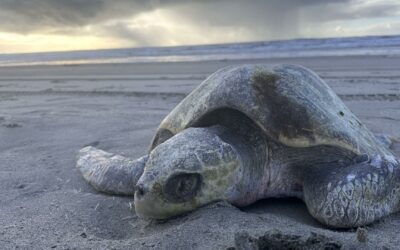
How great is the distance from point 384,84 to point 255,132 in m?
6.54

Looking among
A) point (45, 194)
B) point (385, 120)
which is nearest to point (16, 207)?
point (45, 194)

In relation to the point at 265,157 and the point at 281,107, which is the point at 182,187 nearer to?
the point at 265,157

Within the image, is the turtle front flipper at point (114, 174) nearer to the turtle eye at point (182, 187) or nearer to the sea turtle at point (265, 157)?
the sea turtle at point (265, 157)

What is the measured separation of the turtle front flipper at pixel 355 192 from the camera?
2.58 m

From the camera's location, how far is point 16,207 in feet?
10.1

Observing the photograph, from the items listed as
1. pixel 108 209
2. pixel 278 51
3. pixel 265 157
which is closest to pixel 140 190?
pixel 108 209

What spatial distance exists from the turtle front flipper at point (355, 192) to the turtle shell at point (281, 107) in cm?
17

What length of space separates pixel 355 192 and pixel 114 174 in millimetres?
1649

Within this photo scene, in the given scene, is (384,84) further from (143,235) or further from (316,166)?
(143,235)

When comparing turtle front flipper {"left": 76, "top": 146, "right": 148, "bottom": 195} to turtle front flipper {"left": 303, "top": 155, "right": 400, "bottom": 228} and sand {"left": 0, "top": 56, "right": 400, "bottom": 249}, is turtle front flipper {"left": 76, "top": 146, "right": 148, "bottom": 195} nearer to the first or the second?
sand {"left": 0, "top": 56, "right": 400, "bottom": 249}

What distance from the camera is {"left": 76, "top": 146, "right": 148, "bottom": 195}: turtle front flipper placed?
3.25 m

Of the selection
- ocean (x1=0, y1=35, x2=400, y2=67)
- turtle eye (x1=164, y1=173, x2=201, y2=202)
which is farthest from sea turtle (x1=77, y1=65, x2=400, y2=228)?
ocean (x1=0, y1=35, x2=400, y2=67)

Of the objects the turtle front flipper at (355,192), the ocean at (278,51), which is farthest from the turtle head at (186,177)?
the ocean at (278,51)

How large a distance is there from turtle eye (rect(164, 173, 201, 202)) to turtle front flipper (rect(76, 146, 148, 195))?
72 cm
